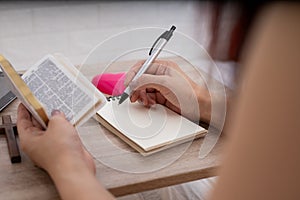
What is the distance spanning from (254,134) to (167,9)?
1689mm

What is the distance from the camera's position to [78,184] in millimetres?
644

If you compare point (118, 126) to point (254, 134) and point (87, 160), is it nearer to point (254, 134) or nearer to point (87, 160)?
point (87, 160)

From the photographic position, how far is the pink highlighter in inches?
39.7

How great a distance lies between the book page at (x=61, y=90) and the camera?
0.80 m

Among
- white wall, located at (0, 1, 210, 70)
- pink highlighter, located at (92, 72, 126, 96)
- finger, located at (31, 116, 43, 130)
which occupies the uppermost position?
finger, located at (31, 116, 43, 130)

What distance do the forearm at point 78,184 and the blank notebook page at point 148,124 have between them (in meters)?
0.18

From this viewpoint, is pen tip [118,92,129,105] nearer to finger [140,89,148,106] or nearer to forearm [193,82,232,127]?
finger [140,89,148,106]

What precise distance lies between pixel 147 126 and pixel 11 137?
0.80 feet

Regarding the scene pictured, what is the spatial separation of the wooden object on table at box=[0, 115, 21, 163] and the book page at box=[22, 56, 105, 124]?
88 mm

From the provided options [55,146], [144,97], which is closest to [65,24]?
[144,97]

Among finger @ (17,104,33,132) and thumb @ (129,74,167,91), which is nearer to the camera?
finger @ (17,104,33,132)

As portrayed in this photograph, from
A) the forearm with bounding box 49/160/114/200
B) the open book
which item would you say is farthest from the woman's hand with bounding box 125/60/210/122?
the forearm with bounding box 49/160/114/200

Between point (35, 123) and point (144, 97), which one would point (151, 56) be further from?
point (35, 123)

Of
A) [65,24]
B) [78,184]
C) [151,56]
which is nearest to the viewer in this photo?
[78,184]
